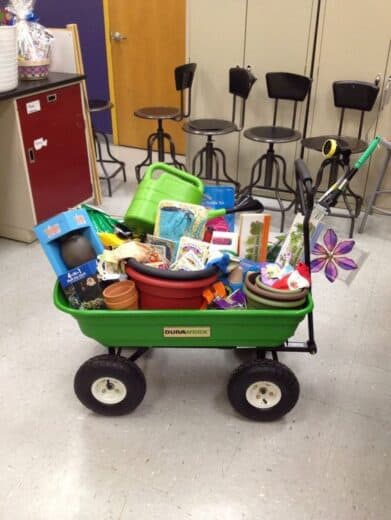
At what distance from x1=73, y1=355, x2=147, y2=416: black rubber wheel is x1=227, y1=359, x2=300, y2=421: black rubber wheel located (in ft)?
1.11

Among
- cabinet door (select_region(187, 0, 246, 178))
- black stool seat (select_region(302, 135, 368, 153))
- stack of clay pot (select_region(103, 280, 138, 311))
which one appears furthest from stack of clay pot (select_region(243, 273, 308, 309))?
cabinet door (select_region(187, 0, 246, 178))

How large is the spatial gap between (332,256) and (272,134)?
1.78 meters

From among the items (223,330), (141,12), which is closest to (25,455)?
(223,330)

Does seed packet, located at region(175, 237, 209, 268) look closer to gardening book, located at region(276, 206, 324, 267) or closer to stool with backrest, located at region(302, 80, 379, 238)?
gardening book, located at region(276, 206, 324, 267)

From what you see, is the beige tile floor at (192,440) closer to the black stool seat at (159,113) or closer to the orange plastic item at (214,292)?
the orange plastic item at (214,292)

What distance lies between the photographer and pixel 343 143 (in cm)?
305

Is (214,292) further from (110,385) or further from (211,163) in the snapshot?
(211,163)

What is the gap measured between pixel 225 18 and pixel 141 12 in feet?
4.26

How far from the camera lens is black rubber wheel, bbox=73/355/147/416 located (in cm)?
167

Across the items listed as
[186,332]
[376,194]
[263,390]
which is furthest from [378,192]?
[186,332]

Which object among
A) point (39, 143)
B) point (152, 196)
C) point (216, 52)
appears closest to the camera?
point (152, 196)

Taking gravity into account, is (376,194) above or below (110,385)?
above

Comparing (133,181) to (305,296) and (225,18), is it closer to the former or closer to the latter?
(225,18)

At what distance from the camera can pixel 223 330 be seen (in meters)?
1.58
